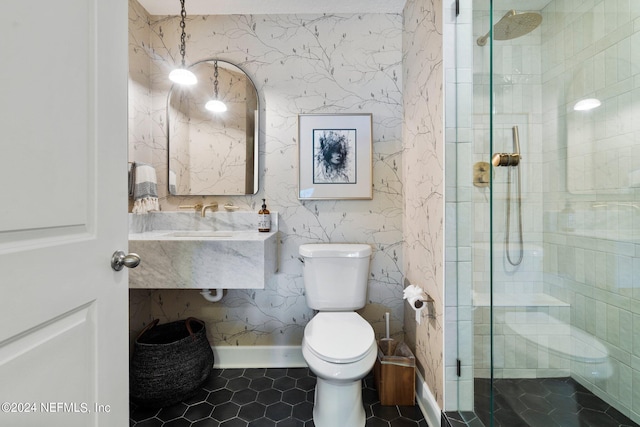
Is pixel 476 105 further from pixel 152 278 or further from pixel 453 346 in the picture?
pixel 152 278

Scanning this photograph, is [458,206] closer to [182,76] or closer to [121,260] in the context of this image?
[121,260]

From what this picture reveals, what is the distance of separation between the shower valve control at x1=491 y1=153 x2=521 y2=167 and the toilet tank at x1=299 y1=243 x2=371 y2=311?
0.83 metres

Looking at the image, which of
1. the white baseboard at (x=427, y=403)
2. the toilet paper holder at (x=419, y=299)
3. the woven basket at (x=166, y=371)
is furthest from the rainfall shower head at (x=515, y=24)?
the woven basket at (x=166, y=371)

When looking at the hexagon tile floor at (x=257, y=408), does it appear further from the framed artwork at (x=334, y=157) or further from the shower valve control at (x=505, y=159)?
the shower valve control at (x=505, y=159)

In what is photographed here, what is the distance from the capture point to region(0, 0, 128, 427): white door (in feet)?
1.66

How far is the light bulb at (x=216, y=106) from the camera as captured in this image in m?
1.93

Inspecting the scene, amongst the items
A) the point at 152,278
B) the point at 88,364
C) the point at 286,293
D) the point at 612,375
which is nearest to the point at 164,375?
the point at 152,278

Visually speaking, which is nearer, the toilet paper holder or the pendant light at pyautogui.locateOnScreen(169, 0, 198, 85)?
the toilet paper holder

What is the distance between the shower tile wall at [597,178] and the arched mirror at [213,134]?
160cm

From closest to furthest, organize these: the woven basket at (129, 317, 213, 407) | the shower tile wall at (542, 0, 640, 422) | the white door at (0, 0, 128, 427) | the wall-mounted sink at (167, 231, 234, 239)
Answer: the white door at (0, 0, 128, 427), the shower tile wall at (542, 0, 640, 422), the woven basket at (129, 317, 213, 407), the wall-mounted sink at (167, 231, 234, 239)

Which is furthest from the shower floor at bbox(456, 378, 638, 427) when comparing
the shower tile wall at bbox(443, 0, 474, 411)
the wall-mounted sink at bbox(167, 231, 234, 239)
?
the wall-mounted sink at bbox(167, 231, 234, 239)

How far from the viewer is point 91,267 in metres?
0.69

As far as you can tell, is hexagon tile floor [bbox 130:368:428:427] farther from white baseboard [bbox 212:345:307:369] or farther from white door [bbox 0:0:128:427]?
white door [bbox 0:0:128:427]

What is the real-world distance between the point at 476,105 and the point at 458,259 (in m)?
0.68
